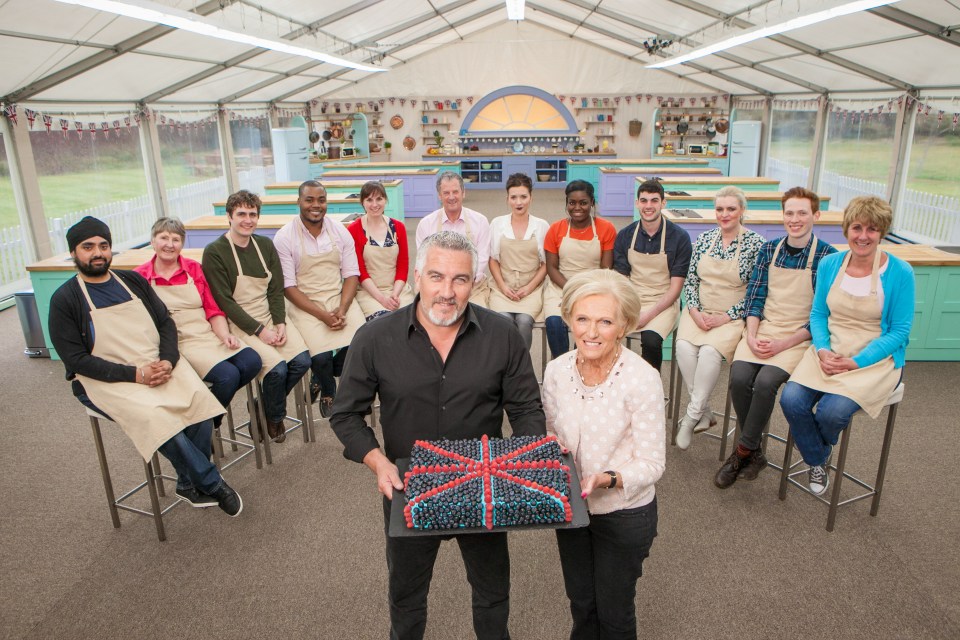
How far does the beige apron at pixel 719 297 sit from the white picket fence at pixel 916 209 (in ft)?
20.7

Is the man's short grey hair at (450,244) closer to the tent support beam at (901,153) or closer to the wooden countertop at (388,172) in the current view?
the wooden countertop at (388,172)

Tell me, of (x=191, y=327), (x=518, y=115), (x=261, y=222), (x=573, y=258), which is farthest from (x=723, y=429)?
(x=518, y=115)

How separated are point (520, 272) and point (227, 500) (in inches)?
92.1

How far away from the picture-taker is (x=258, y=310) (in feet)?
12.5

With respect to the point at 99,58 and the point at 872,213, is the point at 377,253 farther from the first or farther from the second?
the point at 99,58

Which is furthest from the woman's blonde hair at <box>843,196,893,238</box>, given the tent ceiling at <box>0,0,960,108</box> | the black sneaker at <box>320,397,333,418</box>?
the tent ceiling at <box>0,0,960,108</box>

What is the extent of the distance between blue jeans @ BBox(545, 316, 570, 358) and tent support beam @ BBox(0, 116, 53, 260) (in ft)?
22.9

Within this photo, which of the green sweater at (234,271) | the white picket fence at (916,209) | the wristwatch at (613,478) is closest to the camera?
the wristwatch at (613,478)

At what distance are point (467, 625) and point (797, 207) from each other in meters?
2.60

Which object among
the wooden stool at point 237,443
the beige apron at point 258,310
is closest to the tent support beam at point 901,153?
the beige apron at point 258,310

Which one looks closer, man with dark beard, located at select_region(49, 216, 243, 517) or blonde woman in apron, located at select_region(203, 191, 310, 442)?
man with dark beard, located at select_region(49, 216, 243, 517)

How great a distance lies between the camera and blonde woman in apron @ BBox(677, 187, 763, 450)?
3.69 metres

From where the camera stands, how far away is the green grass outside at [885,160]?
946 cm

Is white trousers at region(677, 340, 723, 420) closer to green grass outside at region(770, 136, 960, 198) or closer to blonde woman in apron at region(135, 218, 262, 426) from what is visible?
blonde woman in apron at region(135, 218, 262, 426)
